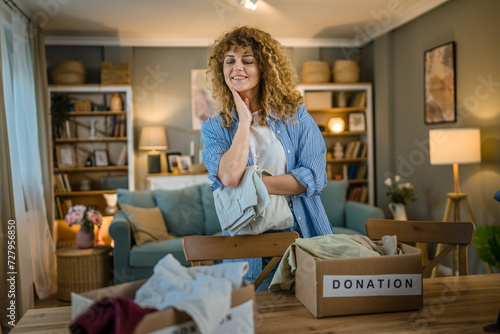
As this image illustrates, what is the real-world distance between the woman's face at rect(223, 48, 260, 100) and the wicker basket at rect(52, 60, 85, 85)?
4656 mm

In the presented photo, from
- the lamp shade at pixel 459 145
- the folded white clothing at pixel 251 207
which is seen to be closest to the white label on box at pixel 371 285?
the folded white clothing at pixel 251 207

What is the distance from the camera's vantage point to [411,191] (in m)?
4.68

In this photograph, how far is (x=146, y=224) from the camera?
413 cm

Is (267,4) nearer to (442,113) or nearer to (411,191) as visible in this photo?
(442,113)

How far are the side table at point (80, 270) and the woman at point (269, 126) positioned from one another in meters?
2.84

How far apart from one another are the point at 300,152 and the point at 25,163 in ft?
10.9

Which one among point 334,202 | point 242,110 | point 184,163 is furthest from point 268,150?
point 184,163

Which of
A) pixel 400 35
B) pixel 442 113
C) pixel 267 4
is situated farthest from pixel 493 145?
pixel 267 4

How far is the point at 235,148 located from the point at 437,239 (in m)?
0.80

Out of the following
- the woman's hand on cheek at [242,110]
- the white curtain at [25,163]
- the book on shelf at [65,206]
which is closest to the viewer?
the woman's hand on cheek at [242,110]

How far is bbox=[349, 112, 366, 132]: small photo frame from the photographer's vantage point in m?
6.05

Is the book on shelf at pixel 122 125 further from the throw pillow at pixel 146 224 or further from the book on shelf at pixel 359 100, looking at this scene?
the book on shelf at pixel 359 100

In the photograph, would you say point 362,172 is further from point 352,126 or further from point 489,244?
point 489,244

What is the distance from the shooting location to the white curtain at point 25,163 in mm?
3521
